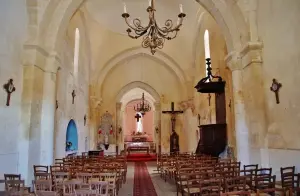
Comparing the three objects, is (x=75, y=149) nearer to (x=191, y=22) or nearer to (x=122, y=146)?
(x=122, y=146)

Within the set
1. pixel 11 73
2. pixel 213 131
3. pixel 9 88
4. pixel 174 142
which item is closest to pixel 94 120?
pixel 174 142

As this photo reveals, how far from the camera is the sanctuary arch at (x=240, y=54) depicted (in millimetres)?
6629

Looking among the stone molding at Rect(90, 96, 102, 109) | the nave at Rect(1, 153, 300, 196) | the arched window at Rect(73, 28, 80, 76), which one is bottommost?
the nave at Rect(1, 153, 300, 196)

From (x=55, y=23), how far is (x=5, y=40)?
2.10m

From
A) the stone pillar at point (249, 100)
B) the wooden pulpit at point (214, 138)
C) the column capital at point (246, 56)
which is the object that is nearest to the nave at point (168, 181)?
the stone pillar at point (249, 100)

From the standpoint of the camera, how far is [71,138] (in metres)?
12.1

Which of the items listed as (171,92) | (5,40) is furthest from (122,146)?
(5,40)

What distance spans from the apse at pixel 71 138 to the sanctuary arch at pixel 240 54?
4853 mm

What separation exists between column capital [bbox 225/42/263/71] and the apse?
24.3 feet

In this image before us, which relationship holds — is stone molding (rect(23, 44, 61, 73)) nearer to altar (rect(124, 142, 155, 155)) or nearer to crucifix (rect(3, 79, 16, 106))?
crucifix (rect(3, 79, 16, 106))

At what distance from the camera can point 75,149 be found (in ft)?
41.7

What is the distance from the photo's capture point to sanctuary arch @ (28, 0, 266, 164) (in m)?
6.63

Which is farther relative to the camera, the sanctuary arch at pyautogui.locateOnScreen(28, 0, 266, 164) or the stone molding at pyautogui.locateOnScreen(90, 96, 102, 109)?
the stone molding at pyautogui.locateOnScreen(90, 96, 102, 109)

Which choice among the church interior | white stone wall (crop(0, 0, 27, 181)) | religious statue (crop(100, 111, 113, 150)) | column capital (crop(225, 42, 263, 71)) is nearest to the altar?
religious statue (crop(100, 111, 113, 150))
